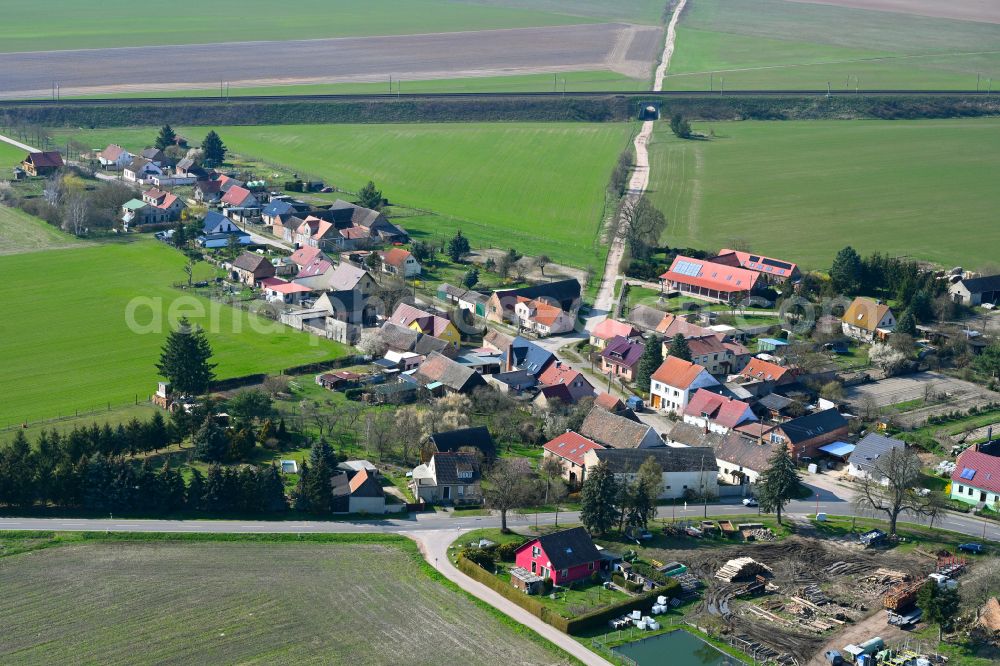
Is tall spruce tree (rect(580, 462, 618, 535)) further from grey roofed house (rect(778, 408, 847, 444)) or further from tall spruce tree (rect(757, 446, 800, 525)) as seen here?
grey roofed house (rect(778, 408, 847, 444))

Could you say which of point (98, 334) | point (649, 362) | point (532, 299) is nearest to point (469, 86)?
point (532, 299)

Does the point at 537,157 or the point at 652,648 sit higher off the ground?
the point at 537,157

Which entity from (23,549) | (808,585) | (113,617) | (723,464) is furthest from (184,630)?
(723,464)

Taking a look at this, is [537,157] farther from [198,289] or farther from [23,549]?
[23,549]

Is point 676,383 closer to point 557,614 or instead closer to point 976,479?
point 976,479

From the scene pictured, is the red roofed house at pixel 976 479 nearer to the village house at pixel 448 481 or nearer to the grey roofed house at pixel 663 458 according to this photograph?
the grey roofed house at pixel 663 458

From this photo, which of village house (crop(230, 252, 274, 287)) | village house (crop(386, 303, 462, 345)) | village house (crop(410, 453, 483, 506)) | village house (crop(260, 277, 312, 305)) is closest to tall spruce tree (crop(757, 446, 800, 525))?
village house (crop(410, 453, 483, 506))

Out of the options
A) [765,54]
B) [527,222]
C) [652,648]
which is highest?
[765,54]
